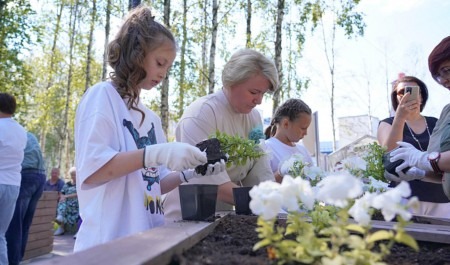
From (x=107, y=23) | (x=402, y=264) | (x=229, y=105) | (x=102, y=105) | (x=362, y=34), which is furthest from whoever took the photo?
(x=107, y=23)

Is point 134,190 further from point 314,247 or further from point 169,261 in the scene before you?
point 314,247

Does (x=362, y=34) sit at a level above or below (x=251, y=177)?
above

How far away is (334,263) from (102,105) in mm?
1080

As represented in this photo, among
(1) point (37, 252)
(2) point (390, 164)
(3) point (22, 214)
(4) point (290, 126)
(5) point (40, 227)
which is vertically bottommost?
(1) point (37, 252)

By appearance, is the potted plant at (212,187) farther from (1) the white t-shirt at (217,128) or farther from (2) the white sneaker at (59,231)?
(2) the white sneaker at (59,231)

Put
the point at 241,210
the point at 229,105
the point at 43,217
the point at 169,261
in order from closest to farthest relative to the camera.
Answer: the point at 169,261 < the point at 241,210 < the point at 229,105 < the point at 43,217

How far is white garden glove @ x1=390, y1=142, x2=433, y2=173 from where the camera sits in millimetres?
2125

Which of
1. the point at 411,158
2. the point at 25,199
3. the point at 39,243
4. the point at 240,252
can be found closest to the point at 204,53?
the point at 39,243

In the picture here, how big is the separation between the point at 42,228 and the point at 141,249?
585 cm

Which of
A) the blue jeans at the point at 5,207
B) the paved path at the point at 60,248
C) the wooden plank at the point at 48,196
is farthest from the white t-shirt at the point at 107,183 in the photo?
the wooden plank at the point at 48,196

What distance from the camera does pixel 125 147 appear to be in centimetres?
163

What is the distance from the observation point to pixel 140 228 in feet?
5.18

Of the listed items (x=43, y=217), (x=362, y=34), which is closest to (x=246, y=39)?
(x=362, y=34)

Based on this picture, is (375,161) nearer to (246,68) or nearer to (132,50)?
(246,68)
